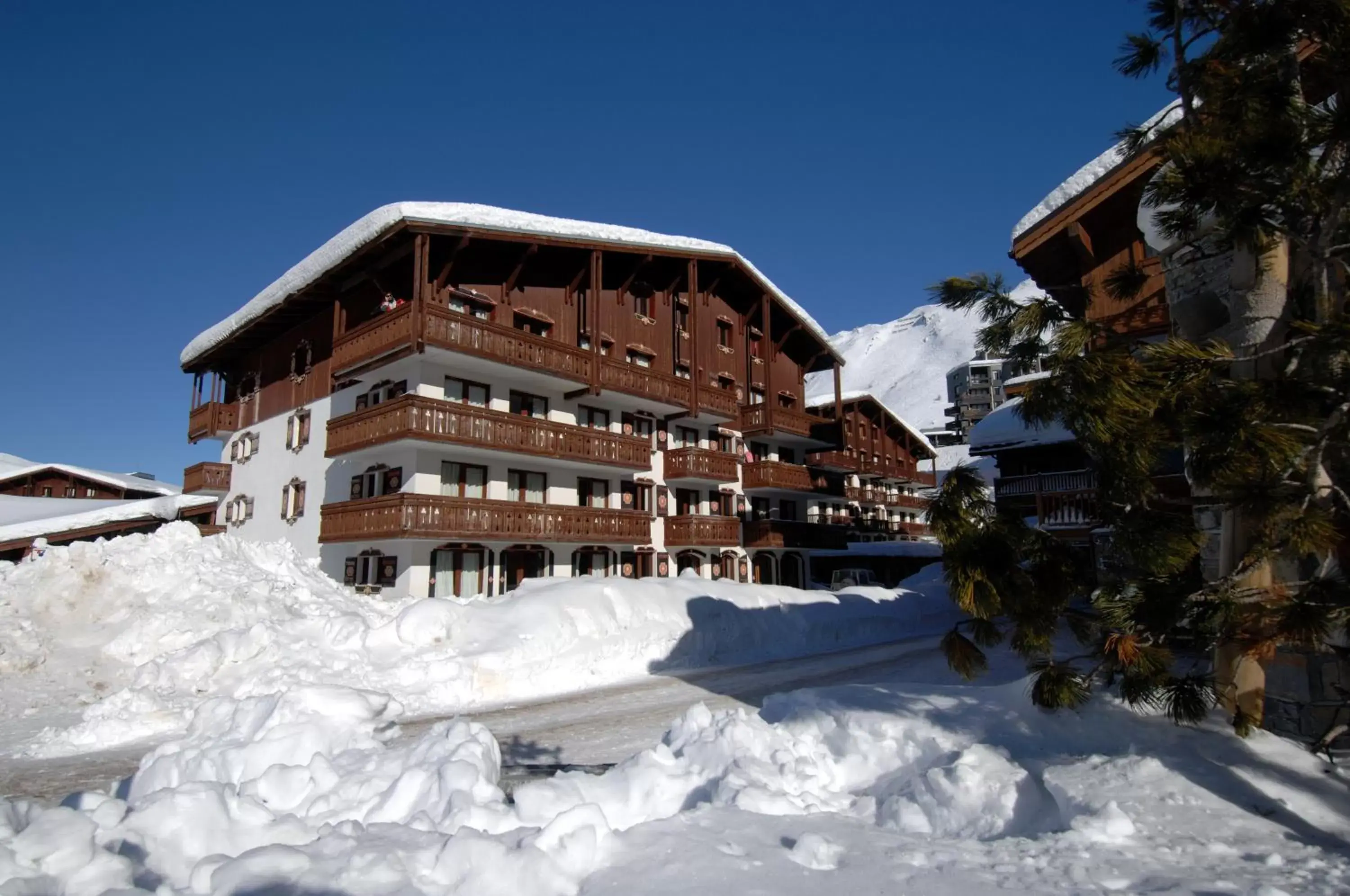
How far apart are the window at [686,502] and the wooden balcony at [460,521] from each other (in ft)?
18.2

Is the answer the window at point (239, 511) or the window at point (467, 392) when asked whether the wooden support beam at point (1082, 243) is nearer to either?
the window at point (467, 392)

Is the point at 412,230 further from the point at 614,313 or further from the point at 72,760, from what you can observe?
the point at 72,760

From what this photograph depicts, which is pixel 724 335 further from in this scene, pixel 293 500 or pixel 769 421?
pixel 293 500

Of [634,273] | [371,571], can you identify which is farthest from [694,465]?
[371,571]

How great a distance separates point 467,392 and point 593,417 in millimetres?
5772

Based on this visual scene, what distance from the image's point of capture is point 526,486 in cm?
2619

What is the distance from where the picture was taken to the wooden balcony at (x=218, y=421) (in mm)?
32406

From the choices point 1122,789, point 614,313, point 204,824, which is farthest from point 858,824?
point 614,313

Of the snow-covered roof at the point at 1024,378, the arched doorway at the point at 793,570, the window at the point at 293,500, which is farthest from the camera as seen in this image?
the arched doorway at the point at 793,570

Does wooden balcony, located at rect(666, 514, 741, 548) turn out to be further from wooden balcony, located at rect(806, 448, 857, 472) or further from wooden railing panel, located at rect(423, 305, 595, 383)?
wooden balcony, located at rect(806, 448, 857, 472)

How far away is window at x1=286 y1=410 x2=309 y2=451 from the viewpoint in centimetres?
2803

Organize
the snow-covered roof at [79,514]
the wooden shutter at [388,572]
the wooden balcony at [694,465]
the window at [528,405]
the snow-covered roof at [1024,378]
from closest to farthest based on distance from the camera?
the snow-covered roof at [1024,378]
the wooden shutter at [388,572]
the window at [528,405]
the wooden balcony at [694,465]
the snow-covered roof at [79,514]

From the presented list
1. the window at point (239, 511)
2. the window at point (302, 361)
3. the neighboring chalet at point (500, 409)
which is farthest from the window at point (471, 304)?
the window at point (239, 511)

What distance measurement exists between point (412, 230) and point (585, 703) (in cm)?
1604
